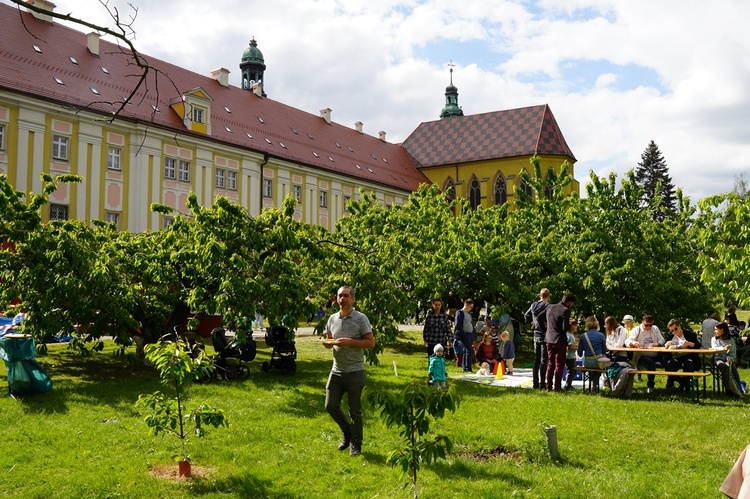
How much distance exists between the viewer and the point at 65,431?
8047 millimetres

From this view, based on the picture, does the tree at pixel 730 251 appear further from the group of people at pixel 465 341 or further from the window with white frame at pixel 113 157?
the window with white frame at pixel 113 157

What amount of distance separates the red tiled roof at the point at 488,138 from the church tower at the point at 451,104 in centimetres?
1174


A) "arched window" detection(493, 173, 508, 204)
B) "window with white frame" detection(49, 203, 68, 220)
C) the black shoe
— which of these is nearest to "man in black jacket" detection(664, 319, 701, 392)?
the black shoe

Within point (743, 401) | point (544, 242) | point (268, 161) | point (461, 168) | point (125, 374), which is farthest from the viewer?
point (461, 168)

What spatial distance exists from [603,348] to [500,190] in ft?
155

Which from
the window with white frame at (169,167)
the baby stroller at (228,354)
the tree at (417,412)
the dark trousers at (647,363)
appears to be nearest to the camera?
the tree at (417,412)

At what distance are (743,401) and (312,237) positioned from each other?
26.2 ft

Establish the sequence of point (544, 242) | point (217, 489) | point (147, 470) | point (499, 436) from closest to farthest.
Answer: point (217, 489) → point (147, 470) → point (499, 436) → point (544, 242)

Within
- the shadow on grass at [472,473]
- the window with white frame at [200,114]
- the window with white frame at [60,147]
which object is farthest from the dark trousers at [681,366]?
the window with white frame at [200,114]

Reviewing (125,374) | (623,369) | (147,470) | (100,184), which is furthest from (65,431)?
(100,184)

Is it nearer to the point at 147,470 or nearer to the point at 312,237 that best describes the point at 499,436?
the point at 147,470

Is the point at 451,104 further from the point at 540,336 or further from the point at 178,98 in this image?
the point at 540,336

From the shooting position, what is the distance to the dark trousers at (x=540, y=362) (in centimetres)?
1205

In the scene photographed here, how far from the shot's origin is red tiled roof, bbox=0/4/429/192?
2969cm
